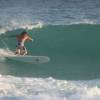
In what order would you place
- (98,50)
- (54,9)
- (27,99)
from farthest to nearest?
(54,9) < (98,50) < (27,99)

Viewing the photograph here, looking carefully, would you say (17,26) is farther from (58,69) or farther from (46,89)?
(46,89)

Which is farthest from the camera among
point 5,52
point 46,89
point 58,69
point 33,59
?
point 5,52

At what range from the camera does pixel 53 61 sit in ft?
76.1

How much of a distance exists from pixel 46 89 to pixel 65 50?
697cm

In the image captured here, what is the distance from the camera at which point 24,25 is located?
112 ft

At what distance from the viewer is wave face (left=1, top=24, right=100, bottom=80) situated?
21.5 m

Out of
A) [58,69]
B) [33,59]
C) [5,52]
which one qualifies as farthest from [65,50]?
[58,69]

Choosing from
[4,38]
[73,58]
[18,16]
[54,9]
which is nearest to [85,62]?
[73,58]

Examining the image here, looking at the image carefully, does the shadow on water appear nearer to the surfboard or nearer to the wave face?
the wave face

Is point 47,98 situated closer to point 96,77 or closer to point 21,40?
point 96,77

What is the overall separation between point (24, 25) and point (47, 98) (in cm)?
1806

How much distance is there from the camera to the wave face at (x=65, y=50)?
2155 centimetres

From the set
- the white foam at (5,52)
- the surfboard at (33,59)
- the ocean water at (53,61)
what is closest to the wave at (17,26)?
the ocean water at (53,61)

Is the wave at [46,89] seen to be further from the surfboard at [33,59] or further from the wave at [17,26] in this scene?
the wave at [17,26]
